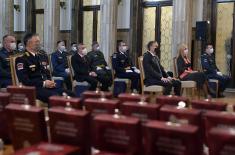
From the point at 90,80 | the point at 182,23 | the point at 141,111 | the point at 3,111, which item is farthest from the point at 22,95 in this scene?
the point at 182,23

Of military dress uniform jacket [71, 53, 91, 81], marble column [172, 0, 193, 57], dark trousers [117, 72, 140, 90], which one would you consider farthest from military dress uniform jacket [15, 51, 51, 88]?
marble column [172, 0, 193, 57]

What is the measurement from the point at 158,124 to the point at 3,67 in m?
5.41

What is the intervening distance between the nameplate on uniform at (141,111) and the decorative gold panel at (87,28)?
1177 cm

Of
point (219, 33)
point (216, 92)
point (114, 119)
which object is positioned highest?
point (219, 33)

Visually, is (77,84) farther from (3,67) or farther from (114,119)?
(114,119)

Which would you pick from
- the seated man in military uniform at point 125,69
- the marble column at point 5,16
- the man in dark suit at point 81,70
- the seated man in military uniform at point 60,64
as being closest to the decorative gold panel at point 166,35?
the seated man in military uniform at point 125,69

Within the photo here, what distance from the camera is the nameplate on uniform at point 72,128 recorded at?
2402 millimetres

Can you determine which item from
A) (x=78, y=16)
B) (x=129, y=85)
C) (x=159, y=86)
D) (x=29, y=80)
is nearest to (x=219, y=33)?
(x=129, y=85)

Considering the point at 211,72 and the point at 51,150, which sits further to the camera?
the point at 211,72

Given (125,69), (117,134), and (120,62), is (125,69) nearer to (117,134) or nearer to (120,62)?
(120,62)

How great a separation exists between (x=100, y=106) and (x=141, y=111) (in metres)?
0.36

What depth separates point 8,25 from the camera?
14609mm

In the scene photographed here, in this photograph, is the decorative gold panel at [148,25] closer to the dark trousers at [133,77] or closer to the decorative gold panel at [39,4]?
the dark trousers at [133,77]

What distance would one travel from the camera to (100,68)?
9.95 metres
